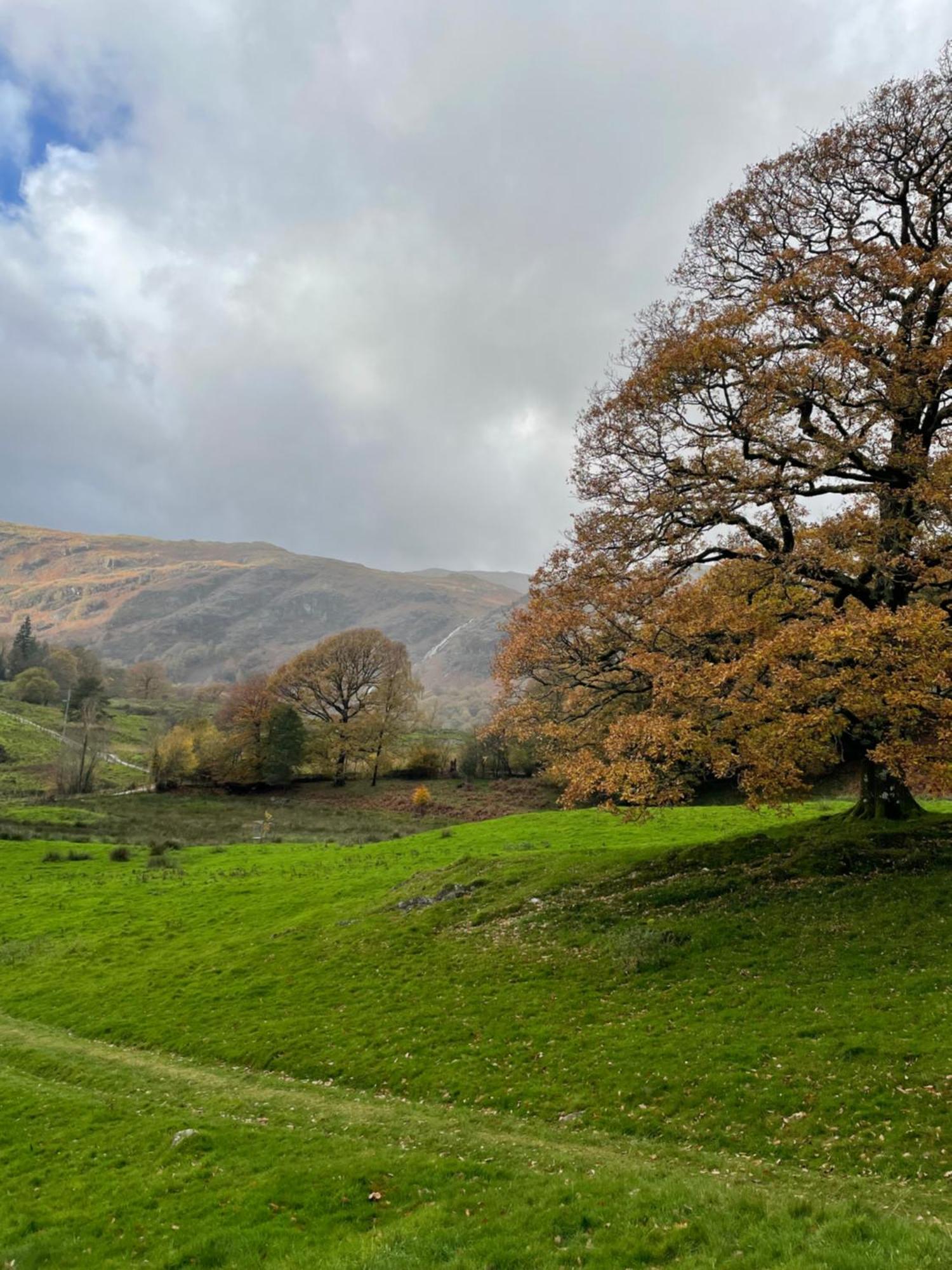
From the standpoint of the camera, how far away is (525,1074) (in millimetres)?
14477

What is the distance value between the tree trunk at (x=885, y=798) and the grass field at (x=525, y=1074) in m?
1.35

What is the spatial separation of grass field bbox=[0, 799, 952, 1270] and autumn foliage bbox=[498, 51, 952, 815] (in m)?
4.03

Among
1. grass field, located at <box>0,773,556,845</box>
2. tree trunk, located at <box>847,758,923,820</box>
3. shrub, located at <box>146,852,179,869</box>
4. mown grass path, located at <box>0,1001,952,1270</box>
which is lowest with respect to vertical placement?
grass field, located at <box>0,773,556,845</box>

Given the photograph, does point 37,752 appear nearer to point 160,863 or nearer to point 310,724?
point 310,724

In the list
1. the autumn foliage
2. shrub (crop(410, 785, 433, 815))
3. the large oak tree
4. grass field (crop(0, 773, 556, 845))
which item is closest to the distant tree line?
the large oak tree

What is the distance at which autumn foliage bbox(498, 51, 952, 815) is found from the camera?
1712 centimetres

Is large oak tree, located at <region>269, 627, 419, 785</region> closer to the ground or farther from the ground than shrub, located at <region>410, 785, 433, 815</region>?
farther from the ground

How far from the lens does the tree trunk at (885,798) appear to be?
23078 millimetres

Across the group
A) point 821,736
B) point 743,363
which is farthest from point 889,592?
point 743,363

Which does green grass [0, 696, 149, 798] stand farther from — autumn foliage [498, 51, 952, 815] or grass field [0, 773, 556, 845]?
autumn foliage [498, 51, 952, 815]

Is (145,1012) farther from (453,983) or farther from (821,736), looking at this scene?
(821,736)

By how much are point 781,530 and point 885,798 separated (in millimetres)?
9701

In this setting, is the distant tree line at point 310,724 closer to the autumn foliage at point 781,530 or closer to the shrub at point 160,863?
the shrub at point 160,863

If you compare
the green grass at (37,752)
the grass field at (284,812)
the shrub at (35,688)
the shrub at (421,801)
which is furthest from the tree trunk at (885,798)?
the shrub at (35,688)
